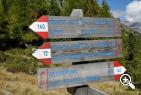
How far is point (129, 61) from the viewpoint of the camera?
47188 millimetres

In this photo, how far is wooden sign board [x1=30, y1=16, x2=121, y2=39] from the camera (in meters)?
5.82

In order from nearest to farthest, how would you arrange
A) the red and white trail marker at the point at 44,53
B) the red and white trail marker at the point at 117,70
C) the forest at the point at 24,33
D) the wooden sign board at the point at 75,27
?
the red and white trail marker at the point at 44,53 → the wooden sign board at the point at 75,27 → the red and white trail marker at the point at 117,70 → the forest at the point at 24,33

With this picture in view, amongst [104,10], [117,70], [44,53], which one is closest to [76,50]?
[44,53]

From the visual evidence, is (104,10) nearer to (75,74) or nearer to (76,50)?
(76,50)

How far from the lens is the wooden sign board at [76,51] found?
Answer: 580cm

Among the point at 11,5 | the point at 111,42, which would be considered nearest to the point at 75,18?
the point at 111,42


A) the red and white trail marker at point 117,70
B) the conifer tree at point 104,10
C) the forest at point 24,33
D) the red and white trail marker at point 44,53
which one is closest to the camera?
the red and white trail marker at point 44,53

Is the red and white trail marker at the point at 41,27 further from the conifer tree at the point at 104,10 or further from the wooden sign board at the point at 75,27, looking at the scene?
the conifer tree at the point at 104,10

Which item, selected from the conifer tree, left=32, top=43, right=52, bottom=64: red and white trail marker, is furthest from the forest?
left=32, top=43, right=52, bottom=64: red and white trail marker

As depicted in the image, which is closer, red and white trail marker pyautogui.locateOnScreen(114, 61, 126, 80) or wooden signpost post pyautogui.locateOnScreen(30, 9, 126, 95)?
wooden signpost post pyautogui.locateOnScreen(30, 9, 126, 95)

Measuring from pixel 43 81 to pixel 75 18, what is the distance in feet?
4.28

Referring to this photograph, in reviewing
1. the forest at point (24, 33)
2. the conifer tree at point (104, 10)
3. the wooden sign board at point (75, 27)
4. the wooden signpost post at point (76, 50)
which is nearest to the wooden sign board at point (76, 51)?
the wooden signpost post at point (76, 50)

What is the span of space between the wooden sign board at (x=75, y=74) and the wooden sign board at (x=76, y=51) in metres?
0.14

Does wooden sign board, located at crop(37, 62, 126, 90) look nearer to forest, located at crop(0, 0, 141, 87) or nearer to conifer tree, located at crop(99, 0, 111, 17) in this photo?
forest, located at crop(0, 0, 141, 87)
